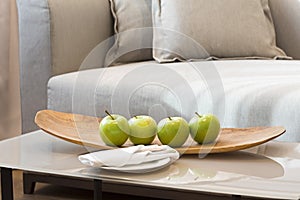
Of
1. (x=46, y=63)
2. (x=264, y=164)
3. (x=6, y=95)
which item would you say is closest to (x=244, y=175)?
(x=264, y=164)

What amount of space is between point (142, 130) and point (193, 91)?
571mm

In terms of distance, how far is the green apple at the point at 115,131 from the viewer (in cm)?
154

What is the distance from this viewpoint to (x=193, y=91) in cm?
209

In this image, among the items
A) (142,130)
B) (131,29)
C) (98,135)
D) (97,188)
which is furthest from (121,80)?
(97,188)

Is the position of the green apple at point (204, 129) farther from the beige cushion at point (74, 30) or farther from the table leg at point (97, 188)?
the beige cushion at point (74, 30)

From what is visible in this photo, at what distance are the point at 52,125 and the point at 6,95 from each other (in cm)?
124

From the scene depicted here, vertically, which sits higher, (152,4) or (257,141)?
(152,4)

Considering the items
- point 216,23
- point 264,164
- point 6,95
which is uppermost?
point 216,23

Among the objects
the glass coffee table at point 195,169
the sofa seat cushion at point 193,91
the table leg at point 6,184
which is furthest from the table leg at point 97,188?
the sofa seat cushion at point 193,91

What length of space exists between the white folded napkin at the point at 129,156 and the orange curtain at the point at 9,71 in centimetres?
151

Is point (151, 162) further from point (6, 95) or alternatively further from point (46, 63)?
point (6, 95)

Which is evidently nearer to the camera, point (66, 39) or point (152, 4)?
point (66, 39)

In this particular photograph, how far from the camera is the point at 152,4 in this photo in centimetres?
265

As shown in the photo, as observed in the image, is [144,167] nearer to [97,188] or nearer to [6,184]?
[97,188]
